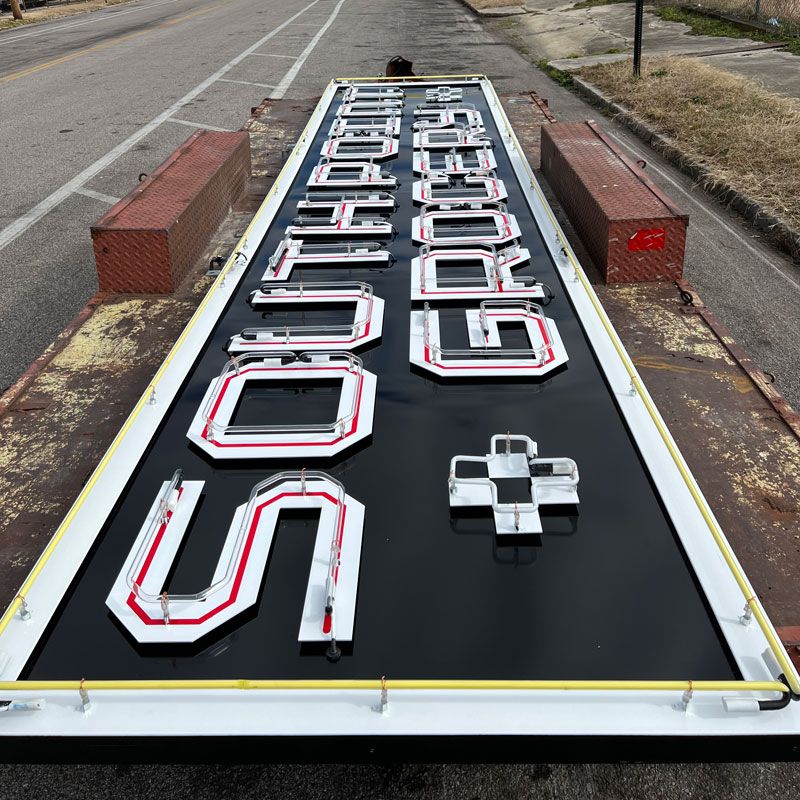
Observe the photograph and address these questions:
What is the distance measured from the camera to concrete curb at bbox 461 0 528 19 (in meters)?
37.4

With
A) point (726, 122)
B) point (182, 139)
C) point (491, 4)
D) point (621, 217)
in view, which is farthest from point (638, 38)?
point (491, 4)

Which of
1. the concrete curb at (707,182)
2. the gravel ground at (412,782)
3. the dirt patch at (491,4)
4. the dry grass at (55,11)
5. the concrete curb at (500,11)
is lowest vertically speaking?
the gravel ground at (412,782)

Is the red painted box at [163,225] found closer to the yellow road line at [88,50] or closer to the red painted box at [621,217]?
the red painted box at [621,217]

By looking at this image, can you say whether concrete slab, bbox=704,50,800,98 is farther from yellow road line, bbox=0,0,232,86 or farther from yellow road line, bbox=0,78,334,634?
yellow road line, bbox=0,0,232,86

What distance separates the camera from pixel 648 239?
6672 mm

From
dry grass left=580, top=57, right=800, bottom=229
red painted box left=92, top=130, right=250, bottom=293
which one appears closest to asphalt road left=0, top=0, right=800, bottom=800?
dry grass left=580, top=57, right=800, bottom=229

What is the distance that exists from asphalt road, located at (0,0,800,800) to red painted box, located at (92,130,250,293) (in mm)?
1524

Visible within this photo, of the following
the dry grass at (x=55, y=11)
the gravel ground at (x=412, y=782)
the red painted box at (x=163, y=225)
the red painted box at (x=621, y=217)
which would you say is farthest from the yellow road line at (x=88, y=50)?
the gravel ground at (x=412, y=782)

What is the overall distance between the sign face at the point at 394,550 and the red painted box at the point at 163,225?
1.37m

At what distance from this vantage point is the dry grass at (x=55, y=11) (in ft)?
135

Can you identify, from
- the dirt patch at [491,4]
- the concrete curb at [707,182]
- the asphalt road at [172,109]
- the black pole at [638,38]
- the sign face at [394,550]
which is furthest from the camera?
the dirt patch at [491,4]

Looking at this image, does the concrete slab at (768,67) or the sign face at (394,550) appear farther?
the concrete slab at (768,67)

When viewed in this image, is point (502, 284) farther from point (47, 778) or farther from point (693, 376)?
point (47, 778)

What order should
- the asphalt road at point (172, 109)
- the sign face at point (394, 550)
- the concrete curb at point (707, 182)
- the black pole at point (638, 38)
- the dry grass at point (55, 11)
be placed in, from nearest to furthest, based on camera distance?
the sign face at point (394, 550)
the asphalt road at point (172, 109)
the concrete curb at point (707, 182)
the black pole at point (638, 38)
the dry grass at point (55, 11)
